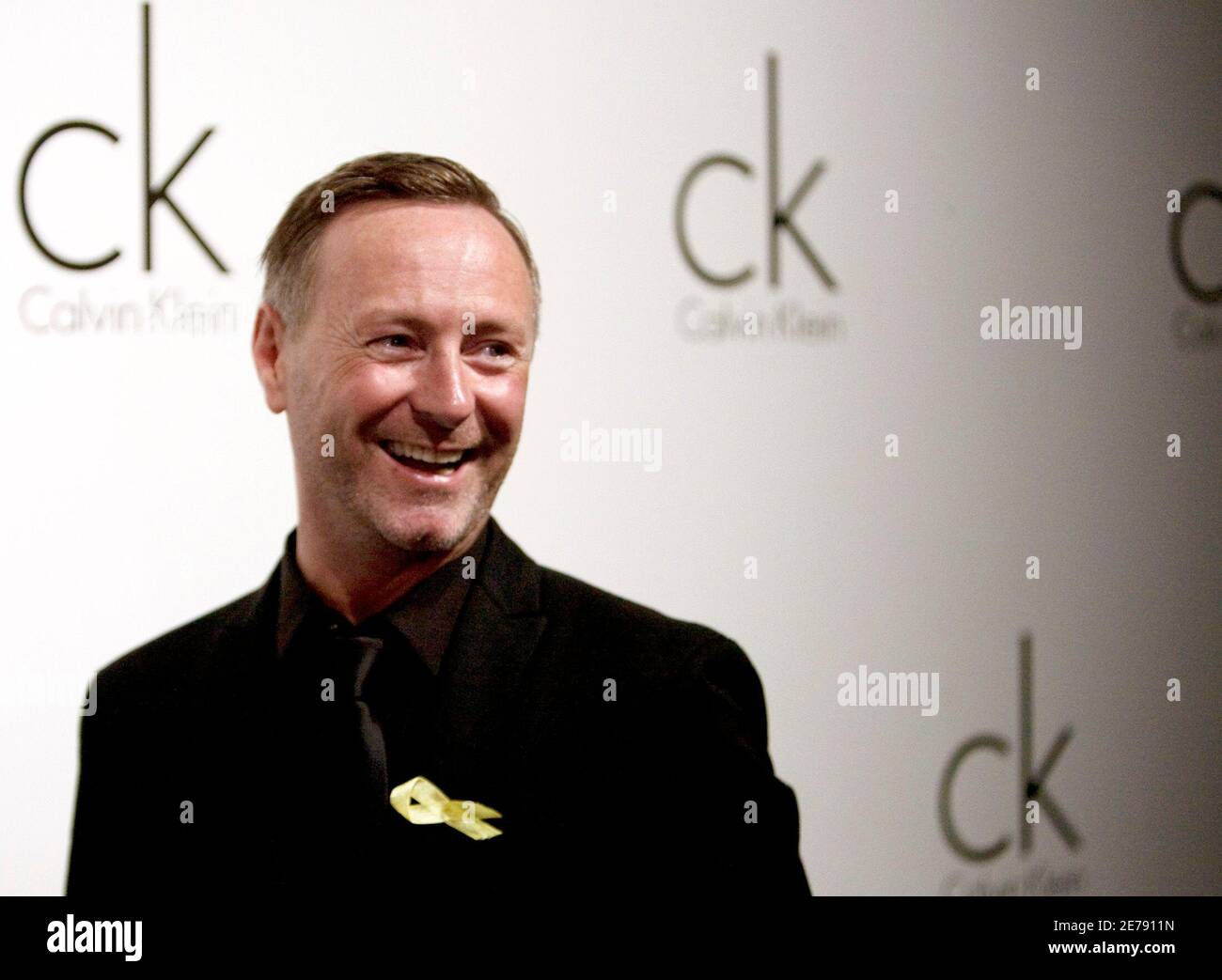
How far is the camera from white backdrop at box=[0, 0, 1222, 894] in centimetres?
241

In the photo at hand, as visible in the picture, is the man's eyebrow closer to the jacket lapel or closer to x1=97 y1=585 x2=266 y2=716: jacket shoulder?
the jacket lapel

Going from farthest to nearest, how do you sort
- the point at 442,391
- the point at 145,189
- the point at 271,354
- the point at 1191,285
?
the point at 1191,285 < the point at 145,189 < the point at 271,354 < the point at 442,391

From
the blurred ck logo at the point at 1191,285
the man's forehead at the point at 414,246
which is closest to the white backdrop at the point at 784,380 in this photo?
the blurred ck logo at the point at 1191,285

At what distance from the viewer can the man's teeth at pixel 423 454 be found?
214 centimetres

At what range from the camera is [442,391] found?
211 centimetres

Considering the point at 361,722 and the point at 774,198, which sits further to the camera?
the point at 774,198

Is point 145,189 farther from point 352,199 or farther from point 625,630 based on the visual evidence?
point 625,630

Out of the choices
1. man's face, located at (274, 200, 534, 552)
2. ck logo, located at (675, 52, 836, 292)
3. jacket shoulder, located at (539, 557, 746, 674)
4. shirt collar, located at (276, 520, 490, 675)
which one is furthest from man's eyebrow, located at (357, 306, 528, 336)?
ck logo, located at (675, 52, 836, 292)

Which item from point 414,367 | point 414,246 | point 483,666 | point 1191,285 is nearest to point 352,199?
point 414,246

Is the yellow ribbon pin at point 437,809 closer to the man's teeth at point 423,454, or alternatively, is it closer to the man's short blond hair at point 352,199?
the man's teeth at point 423,454

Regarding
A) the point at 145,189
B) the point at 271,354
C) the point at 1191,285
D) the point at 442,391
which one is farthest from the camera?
the point at 1191,285

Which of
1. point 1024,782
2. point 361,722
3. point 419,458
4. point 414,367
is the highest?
point 414,367

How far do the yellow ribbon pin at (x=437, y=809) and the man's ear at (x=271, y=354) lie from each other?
66 cm

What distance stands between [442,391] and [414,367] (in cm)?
6
